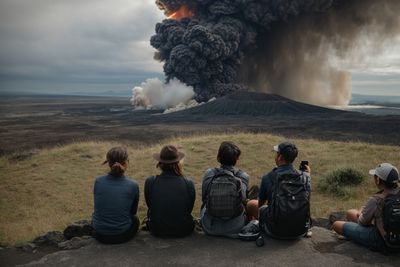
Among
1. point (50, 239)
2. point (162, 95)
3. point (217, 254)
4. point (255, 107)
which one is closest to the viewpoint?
point (217, 254)

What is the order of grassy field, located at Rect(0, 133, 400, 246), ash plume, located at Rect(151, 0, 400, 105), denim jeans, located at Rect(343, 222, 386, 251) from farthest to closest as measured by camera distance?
1. ash plume, located at Rect(151, 0, 400, 105)
2. grassy field, located at Rect(0, 133, 400, 246)
3. denim jeans, located at Rect(343, 222, 386, 251)

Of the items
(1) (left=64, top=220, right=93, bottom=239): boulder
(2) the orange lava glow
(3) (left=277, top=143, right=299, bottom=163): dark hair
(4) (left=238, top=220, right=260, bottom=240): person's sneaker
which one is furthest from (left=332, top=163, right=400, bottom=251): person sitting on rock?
(2) the orange lava glow

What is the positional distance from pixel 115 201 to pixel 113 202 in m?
0.04

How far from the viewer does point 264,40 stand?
294ft

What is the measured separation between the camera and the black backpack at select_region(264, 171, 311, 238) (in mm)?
6785

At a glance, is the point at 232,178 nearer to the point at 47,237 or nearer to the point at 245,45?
the point at 47,237

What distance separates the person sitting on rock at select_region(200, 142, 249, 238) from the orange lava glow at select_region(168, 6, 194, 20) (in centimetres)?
8669

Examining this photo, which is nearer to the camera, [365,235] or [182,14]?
[365,235]

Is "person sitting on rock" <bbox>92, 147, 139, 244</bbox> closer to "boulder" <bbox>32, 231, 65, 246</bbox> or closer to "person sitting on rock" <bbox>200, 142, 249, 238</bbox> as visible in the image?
"boulder" <bbox>32, 231, 65, 246</bbox>

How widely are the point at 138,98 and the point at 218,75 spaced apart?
24213 mm

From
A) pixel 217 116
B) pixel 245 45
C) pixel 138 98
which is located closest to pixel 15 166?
pixel 217 116

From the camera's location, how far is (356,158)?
20.5 metres

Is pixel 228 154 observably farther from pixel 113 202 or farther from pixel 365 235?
pixel 365 235

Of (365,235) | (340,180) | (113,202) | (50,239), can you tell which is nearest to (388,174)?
(365,235)
